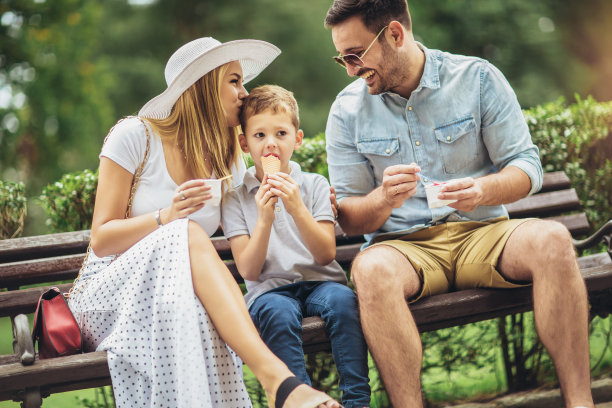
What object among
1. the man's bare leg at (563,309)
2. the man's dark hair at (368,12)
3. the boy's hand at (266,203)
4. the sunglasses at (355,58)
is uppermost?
the man's dark hair at (368,12)

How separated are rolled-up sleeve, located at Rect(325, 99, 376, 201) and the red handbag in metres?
1.25

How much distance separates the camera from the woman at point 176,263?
2346mm

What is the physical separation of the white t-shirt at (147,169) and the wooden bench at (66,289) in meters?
0.52

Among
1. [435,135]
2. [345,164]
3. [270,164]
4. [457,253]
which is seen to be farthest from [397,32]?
[457,253]

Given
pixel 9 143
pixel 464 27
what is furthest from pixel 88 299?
pixel 464 27

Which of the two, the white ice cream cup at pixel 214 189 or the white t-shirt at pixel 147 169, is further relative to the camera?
the white t-shirt at pixel 147 169

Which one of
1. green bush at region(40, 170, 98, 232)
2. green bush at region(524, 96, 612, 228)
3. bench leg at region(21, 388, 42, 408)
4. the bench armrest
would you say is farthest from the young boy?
green bush at region(524, 96, 612, 228)

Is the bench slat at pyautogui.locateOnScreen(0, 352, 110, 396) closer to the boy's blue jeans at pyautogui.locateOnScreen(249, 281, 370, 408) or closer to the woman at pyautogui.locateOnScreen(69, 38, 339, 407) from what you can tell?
the woman at pyautogui.locateOnScreen(69, 38, 339, 407)

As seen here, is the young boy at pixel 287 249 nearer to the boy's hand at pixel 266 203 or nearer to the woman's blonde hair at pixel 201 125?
the boy's hand at pixel 266 203

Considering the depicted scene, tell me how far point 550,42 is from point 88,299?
1006cm

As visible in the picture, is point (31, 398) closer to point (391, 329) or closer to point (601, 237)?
point (391, 329)

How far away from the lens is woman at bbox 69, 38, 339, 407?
2.35 metres

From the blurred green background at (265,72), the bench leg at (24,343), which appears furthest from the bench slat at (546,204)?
the blurred green background at (265,72)

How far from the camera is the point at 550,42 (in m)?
11.0
